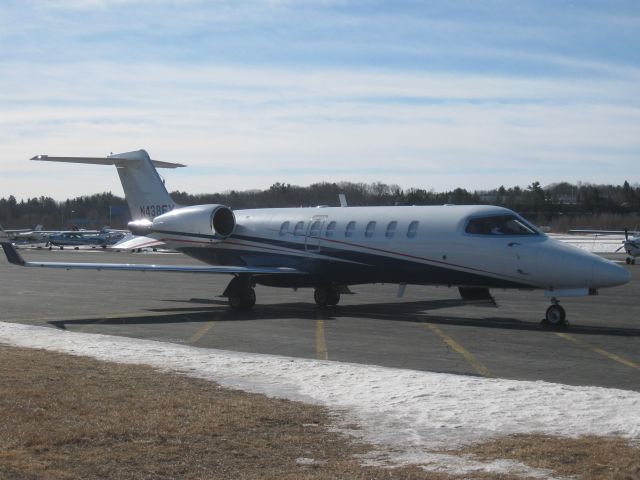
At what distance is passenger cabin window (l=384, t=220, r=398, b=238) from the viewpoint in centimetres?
1960

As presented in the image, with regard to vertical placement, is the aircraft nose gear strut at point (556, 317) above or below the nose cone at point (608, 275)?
below

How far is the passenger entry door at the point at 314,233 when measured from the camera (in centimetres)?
2111

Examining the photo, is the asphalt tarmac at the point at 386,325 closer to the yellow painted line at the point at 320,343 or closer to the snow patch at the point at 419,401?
the yellow painted line at the point at 320,343

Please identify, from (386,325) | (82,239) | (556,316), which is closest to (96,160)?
(386,325)

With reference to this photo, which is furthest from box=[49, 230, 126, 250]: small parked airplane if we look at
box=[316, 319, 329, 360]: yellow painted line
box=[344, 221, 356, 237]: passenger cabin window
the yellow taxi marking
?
box=[316, 319, 329, 360]: yellow painted line

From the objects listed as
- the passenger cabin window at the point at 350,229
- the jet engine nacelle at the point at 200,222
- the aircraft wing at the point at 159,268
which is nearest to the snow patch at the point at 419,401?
the aircraft wing at the point at 159,268

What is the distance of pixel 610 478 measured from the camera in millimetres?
6109

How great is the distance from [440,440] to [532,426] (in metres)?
1.05

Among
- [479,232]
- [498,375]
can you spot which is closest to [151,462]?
[498,375]

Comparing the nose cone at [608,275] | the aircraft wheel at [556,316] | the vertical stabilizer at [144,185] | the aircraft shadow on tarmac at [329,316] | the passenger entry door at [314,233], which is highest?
the vertical stabilizer at [144,185]

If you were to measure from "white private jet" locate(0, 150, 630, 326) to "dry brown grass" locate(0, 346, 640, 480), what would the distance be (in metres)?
9.23

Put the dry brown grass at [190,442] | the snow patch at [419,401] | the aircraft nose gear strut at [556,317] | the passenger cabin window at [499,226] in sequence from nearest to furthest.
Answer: the dry brown grass at [190,442] < the snow patch at [419,401] < the aircraft nose gear strut at [556,317] < the passenger cabin window at [499,226]

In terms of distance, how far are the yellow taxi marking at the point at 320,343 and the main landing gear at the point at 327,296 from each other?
3224 millimetres

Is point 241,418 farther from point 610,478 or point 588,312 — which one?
point 588,312
